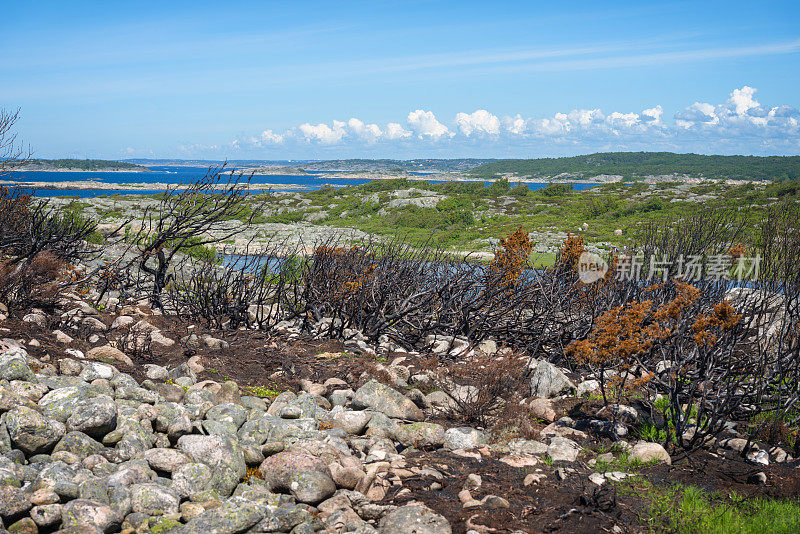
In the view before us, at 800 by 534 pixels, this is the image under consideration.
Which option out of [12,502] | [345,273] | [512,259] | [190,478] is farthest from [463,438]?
[512,259]

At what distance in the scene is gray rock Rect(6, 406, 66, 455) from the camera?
3748mm

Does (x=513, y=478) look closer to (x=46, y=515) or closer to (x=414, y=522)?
(x=414, y=522)

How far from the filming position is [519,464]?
175 inches

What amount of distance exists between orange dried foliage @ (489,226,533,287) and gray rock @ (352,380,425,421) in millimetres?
3639

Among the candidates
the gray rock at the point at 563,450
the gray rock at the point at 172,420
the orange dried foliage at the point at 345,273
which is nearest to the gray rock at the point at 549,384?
the gray rock at the point at 563,450

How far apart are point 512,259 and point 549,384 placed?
3.17 meters

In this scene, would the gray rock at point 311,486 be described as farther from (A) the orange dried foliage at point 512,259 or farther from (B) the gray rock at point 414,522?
(A) the orange dried foliage at point 512,259

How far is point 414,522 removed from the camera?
3.42m

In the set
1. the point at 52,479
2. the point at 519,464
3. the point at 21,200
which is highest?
the point at 21,200

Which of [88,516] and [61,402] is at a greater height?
[61,402]

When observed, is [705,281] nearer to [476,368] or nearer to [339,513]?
[476,368]

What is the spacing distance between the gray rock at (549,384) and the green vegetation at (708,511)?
217 centimetres

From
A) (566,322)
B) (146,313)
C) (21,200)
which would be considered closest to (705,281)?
(566,322)

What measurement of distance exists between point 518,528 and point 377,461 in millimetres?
1260
